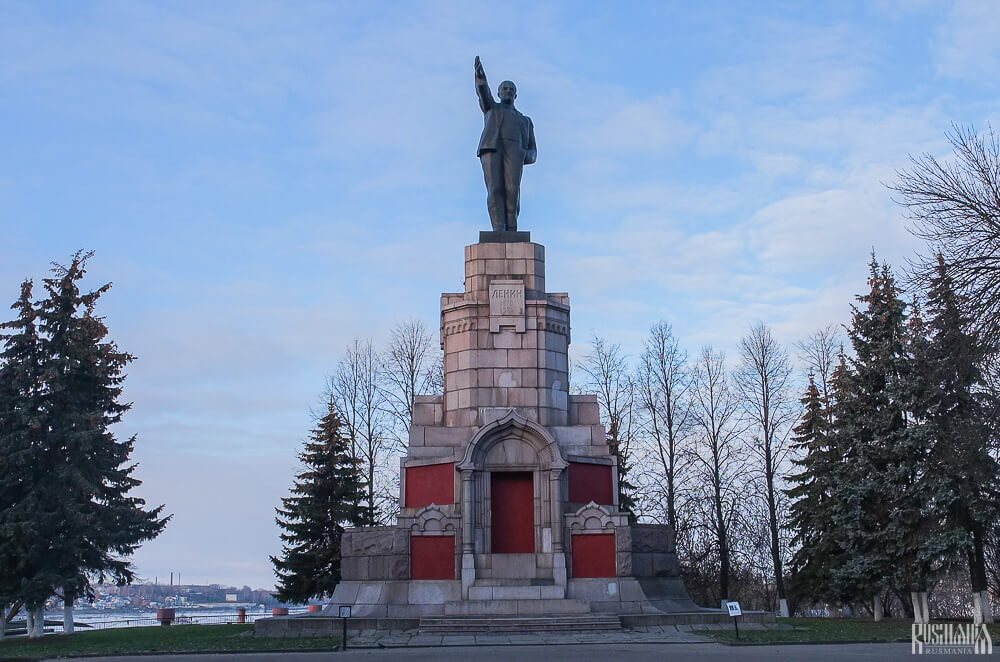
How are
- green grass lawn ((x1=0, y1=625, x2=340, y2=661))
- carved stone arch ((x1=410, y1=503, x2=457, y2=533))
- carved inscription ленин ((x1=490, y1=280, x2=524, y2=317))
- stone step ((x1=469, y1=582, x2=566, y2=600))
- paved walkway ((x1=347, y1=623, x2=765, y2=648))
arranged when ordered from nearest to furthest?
green grass lawn ((x1=0, y1=625, x2=340, y2=661)) → paved walkway ((x1=347, y1=623, x2=765, y2=648)) → stone step ((x1=469, y1=582, x2=566, y2=600)) → carved stone arch ((x1=410, y1=503, x2=457, y2=533)) → carved inscription ленин ((x1=490, y1=280, x2=524, y2=317))

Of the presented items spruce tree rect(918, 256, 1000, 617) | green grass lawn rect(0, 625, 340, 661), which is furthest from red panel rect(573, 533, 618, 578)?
spruce tree rect(918, 256, 1000, 617)

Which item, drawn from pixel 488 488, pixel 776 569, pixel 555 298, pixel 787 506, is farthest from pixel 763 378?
pixel 488 488

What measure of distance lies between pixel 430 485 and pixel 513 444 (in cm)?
198

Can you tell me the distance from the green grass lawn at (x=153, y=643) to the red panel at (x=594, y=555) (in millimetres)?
5481

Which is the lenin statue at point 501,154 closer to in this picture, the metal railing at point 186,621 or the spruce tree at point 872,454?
the spruce tree at point 872,454

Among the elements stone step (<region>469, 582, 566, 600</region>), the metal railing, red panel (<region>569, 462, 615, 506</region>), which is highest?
red panel (<region>569, 462, 615, 506</region>)

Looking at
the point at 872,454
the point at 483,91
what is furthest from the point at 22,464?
the point at 872,454

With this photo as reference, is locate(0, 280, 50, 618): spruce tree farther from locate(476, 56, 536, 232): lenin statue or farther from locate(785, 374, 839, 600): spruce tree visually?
locate(785, 374, 839, 600): spruce tree

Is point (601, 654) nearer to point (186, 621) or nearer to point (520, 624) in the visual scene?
point (520, 624)

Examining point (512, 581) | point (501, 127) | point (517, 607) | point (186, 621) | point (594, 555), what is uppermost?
point (501, 127)

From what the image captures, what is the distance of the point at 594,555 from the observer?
1928 centimetres

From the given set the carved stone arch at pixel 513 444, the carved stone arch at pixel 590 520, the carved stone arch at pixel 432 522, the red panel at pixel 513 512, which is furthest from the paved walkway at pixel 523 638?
the carved stone arch at pixel 513 444

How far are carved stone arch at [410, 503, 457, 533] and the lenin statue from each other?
697cm

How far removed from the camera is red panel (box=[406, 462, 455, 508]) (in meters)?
19.8
